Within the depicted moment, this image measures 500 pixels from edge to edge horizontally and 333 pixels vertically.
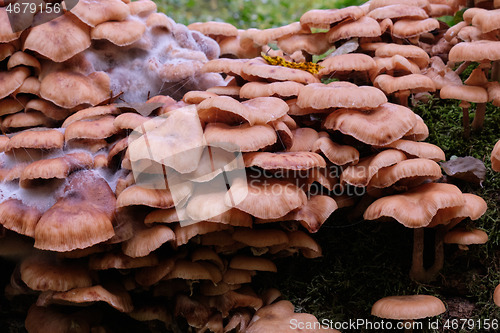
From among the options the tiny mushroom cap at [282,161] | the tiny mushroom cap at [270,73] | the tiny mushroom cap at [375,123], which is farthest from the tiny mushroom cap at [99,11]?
the tiny mushroom cap at [375,123]

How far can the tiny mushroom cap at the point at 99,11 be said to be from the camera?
137 inches

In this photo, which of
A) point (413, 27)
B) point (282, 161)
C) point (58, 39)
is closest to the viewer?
point (282, 161)

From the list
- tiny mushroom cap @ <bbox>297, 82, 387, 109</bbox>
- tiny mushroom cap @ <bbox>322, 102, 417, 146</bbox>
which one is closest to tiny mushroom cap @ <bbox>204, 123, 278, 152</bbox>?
tiny mushroom cap @ <bbox>297, 82, 387, 109</bbox>

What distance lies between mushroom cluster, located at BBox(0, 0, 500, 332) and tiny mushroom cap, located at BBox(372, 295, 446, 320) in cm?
45

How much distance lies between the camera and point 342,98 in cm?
297

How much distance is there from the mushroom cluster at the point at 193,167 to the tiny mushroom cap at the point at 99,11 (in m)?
0.01

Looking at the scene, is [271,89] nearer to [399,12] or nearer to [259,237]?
[259,237]

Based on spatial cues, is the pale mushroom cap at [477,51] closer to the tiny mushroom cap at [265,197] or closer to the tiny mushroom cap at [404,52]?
the tiny mushroom cap at [404,52]

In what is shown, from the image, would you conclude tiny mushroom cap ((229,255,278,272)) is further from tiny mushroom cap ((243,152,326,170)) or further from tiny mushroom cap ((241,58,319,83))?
tiny mushroom cap ((241,58,319,83))

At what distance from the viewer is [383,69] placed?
3561 millimetres

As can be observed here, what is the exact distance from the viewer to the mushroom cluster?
9.12ft

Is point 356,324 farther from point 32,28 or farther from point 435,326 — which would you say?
point 32,28

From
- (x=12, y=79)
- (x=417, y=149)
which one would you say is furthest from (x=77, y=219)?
(x=417, y=149)

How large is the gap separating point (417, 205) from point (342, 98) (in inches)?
34.0
